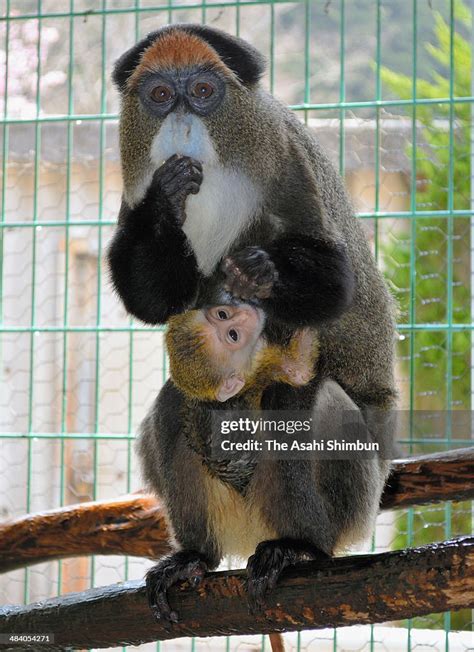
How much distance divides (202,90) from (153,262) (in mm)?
692

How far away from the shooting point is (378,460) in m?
3.70

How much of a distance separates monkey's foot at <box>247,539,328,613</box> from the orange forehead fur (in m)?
1.78

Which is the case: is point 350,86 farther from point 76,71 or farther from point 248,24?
point 76,71

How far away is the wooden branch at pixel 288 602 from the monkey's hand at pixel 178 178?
4.54ft

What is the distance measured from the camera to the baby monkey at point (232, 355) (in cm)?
352

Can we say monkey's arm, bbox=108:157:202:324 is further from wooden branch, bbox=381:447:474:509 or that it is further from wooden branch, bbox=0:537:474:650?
wooden branch, bbox=381:447:474:509

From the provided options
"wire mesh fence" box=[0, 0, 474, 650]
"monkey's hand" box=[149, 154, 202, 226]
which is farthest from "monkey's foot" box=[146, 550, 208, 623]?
"wire mesh fence" box=[0, 0, 474, 650]

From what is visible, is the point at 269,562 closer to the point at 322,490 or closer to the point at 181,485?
the point at 322,490

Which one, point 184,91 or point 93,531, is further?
point 93,531

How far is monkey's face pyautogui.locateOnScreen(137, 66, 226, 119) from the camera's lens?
11.3 ft

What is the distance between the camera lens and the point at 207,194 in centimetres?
355

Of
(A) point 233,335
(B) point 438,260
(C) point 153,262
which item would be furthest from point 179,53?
(B) point 438,260

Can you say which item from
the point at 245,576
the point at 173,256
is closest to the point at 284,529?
the point at 245,576

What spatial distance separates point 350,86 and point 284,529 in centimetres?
672
